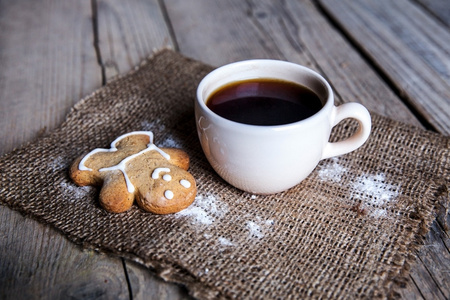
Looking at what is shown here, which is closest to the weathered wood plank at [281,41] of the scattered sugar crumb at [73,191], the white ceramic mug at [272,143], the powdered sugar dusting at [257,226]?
the white ceramic mug at [272,143]

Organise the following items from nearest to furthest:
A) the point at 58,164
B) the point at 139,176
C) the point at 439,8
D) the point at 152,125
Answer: the point at 139,176 < the point at 58,164 < the point at 152,125 < the point at 439,8

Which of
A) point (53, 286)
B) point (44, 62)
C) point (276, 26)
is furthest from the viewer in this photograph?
point (276, 26)

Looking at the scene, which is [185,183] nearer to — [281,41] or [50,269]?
[50,269]

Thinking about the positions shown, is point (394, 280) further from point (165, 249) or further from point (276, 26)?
point (276, 26)

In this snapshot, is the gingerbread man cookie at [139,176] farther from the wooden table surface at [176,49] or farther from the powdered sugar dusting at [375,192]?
the powdered sugar dusting at [375,192]

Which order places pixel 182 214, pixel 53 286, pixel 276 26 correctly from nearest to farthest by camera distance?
pixel 53 286, pixel 182 214, pixel 276 26

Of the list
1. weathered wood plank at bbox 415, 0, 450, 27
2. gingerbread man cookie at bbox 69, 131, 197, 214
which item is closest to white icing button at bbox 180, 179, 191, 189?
gingerbread man cookie at bbox 69, 131, 197, 214

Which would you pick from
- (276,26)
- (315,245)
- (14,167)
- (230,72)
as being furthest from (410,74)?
(14,167)

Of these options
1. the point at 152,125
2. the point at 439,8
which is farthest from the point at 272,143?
the point at 439,8
